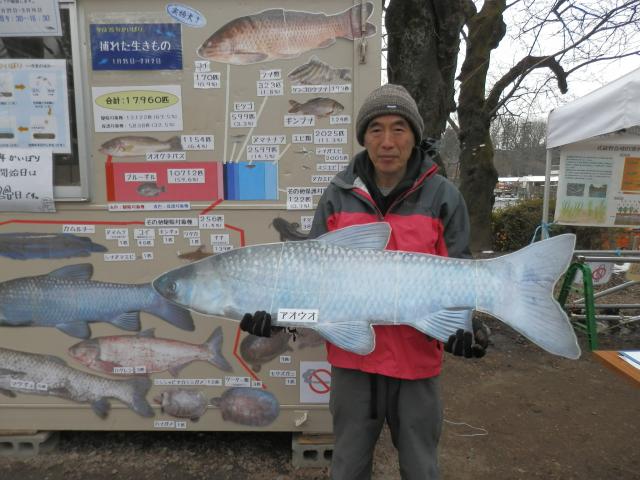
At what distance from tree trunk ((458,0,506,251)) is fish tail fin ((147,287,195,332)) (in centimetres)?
996

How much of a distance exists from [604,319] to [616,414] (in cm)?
195

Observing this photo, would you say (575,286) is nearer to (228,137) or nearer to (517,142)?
(228,137)

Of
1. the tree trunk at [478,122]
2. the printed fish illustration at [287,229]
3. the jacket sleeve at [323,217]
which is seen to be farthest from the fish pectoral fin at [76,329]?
the tree trunk at [478,122]

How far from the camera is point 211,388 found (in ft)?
10.2

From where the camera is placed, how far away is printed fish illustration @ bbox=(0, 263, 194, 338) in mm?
2982

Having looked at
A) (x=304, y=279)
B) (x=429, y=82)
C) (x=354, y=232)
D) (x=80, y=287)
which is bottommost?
(x=80, y=287)

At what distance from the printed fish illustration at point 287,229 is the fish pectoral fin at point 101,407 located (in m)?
1.70

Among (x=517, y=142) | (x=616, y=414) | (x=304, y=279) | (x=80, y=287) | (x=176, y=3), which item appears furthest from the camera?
(x=517, y=142)

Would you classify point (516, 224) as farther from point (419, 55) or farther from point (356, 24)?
point (356, 24)

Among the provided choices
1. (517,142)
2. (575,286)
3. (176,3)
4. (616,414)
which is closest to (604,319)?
(575,286)

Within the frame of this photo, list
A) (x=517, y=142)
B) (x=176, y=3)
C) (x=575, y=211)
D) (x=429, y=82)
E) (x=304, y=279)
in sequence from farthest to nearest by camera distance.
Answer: (x=517, y=142) → (x=429, y=82) → (x=575, y=211) → (x=176, y=3) → (x=304, y=279)

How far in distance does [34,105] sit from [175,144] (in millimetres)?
935

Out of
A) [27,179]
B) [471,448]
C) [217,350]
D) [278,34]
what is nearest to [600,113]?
[471,448]

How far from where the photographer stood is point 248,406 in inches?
123
